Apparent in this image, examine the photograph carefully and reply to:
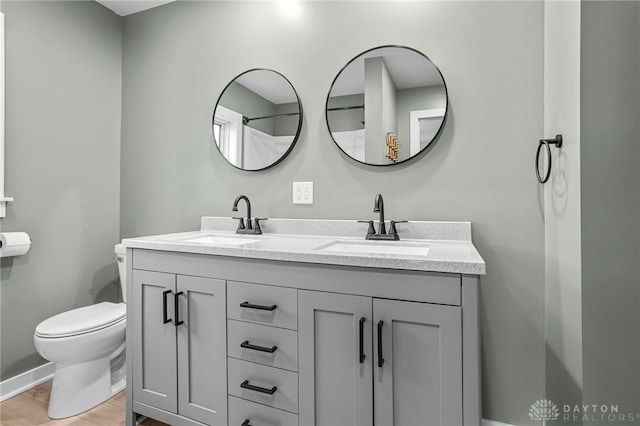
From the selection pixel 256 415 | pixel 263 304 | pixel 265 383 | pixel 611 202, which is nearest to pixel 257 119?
pixel 263 304

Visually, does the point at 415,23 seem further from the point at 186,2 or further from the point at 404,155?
the point at 186,2

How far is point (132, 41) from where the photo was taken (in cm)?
246

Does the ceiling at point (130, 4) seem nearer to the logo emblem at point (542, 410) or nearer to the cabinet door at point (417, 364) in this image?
the cabinet door at point (417, 364)

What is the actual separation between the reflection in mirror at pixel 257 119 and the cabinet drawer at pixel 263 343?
38.5 inches

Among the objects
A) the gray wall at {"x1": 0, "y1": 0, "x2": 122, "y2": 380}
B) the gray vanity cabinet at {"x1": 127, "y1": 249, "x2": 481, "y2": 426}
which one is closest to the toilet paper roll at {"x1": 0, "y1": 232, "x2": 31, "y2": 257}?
the gray wall at {"x1": 0, "y1": 0, "x2": 122, "y2": 380}

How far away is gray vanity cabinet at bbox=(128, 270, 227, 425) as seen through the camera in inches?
55.4

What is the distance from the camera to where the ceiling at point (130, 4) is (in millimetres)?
2316

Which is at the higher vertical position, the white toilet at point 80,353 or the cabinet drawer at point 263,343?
the cabinet drawer at point 263,343

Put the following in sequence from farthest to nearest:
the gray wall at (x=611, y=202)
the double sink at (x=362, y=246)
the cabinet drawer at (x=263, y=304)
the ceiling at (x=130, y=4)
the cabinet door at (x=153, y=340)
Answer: the ceiling at (x=130, y=4) → the cabinet door at (x=153, y=340) → the double sink at (x=362, y=246) → the cabinet drawer at (x=263, y=304) → the gray wall at (x=611, y=202)

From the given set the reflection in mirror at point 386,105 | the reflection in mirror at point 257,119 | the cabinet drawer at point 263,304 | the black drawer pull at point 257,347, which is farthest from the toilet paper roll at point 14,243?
the reflection in mirror at point 386,105

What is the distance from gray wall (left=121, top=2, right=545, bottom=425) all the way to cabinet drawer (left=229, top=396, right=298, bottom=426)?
0.94 metres

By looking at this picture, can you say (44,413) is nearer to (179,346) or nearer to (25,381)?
(25,381)

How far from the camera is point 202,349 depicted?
1442mm

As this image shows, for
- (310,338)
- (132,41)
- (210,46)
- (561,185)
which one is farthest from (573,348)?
(132,41)
